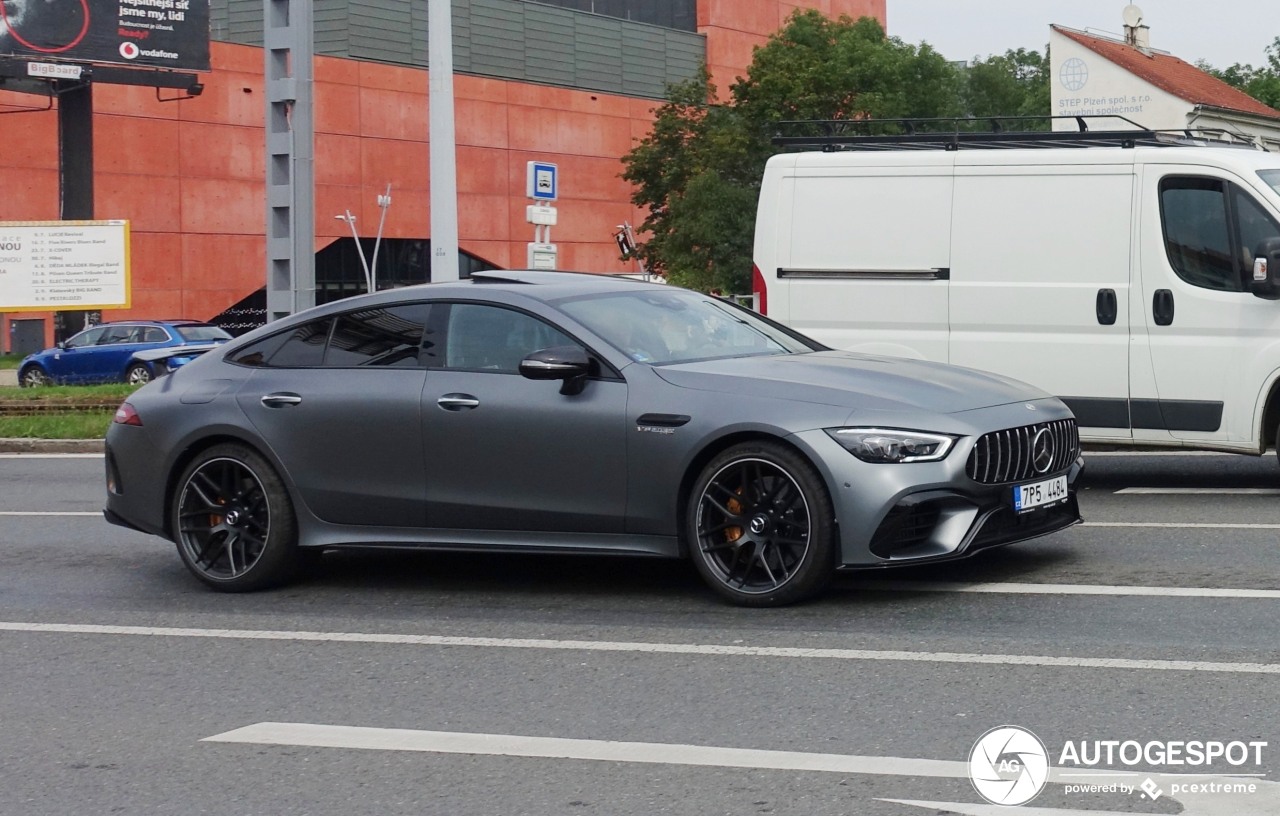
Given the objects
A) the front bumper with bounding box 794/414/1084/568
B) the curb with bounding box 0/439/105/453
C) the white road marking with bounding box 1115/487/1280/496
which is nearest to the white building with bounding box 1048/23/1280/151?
the curb with bounding box 0/439/105/453

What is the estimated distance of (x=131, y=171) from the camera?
53500 millimetres

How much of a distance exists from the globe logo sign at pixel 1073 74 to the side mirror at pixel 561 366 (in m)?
54.4

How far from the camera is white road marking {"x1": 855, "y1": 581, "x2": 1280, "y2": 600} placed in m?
7.07

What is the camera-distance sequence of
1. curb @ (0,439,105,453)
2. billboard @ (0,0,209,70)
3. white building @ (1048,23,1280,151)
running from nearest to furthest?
curb @ (0,439,105,453) < billboard @ (0,0,209,70) < white building @ (1048,23,1280,151)

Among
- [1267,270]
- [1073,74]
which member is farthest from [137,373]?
[1073,74]

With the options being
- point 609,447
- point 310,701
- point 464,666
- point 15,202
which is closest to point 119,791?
point 310,701

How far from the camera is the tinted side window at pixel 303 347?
27.2 feet

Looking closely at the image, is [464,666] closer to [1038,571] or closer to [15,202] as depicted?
[1038,571]

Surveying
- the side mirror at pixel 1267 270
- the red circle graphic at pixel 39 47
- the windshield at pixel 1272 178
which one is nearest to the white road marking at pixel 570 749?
the side mirror at pixel 1267 270

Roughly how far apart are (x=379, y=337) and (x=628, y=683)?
281 centimetres

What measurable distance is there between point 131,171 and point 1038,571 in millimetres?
49667

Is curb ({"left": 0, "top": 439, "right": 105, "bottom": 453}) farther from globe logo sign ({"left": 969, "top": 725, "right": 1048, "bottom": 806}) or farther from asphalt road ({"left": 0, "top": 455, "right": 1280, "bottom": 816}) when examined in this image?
globe logo sign ({"left": 969, "top": 725, "right": 1048, "bottom": 806})

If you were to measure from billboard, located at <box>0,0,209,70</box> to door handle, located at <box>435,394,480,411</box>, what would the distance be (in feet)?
125

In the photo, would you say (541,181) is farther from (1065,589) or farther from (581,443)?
(1065,589)
